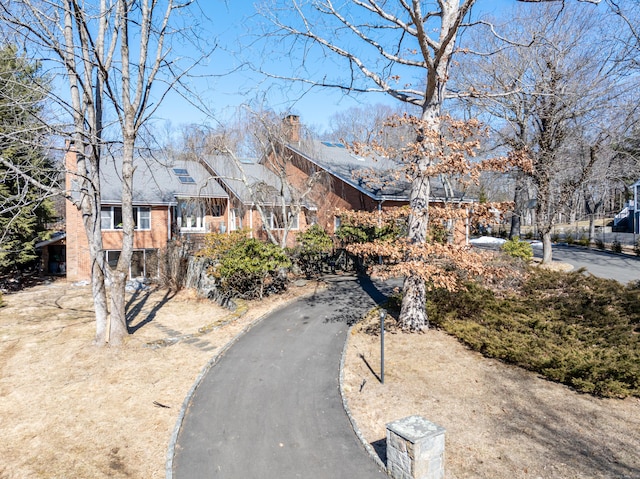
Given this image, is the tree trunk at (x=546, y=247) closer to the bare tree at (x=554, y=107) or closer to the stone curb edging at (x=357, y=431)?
the bare tree at (x=554, y=107)

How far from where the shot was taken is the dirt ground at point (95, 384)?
244 inches

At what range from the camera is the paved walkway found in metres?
5.83

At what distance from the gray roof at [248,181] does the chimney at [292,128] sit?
2455 millimetres

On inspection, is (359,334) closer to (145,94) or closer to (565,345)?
(565,345)

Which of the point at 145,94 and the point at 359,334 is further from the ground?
the point at 145,94

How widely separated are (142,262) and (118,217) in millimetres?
2835

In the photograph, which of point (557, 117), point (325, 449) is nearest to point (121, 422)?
point (325, 449)

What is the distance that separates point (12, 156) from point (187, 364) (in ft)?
52.0

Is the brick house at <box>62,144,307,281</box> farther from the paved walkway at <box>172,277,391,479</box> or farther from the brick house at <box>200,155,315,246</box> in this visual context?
the paved walkway at <box>172,277,391,479</box>

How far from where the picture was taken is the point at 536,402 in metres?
7.51

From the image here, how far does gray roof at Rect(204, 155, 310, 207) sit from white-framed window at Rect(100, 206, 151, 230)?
15.5 ft

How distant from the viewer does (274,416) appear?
23.9ft

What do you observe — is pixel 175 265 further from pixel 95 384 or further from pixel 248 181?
pixel 95 384

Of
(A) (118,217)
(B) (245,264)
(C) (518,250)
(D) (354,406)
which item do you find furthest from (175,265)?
(C) (518,250)
